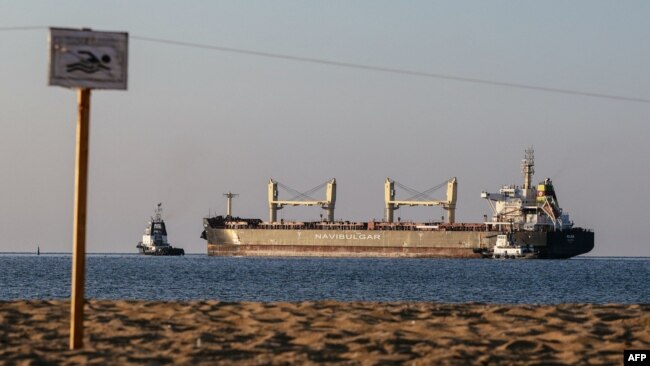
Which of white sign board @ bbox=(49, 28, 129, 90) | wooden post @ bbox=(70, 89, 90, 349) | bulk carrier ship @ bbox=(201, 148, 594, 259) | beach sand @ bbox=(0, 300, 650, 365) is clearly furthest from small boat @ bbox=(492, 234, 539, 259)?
white sign board @ bbox=(49, 28, 129, 90)

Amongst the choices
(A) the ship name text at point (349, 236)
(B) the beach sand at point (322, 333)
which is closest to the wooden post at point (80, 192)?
(B) the beach sand at point (322, 333)

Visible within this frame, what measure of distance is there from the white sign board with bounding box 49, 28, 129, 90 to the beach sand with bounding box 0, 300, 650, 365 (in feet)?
12.4

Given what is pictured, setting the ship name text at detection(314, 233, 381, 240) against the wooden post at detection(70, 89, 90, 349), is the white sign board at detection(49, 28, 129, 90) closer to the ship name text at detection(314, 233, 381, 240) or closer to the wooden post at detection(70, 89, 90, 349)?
the wooden post at detection(70, 89, 90, 349)

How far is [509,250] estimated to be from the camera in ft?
517

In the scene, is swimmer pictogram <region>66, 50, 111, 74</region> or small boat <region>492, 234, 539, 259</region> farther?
small boat <region>492, 234, 539, 259</region>

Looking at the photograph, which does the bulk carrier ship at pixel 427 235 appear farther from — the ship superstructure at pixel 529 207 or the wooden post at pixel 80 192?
the wooden post at pixel 80 192

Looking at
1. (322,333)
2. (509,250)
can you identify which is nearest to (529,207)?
(509,250)

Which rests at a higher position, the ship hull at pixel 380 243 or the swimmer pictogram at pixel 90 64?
the swimmer pictogram at pixel 90 64

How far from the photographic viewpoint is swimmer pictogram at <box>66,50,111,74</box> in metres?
15.6

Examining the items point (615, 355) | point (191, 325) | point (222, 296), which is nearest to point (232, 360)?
point (191, 325)

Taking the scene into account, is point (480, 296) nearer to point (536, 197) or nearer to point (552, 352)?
point (552, 352)

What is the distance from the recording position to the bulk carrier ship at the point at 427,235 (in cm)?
16775

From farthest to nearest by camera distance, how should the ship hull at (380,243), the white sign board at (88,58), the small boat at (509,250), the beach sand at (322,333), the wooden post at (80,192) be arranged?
the ship hull at (380,243) < the small boat at (509,250) < the beach sand at (322,333) < the wooden post at (80,192) < the white sign board at (88,58)

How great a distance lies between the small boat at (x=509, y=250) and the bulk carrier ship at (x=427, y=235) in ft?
0.97
